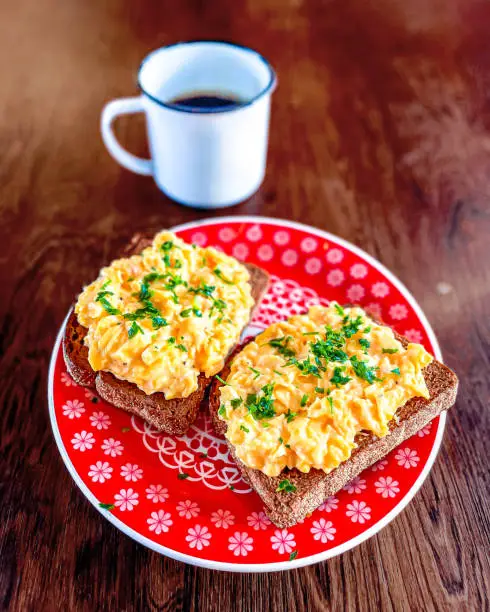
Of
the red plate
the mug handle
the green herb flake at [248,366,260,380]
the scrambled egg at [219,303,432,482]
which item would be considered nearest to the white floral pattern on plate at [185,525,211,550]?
the red plate

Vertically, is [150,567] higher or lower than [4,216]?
lower

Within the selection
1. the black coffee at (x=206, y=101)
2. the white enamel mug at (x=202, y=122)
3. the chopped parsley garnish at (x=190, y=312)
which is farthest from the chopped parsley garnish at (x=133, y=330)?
the black coffee at (x=206, y=101)

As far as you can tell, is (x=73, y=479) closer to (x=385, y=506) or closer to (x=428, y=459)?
(x=385, y=506)

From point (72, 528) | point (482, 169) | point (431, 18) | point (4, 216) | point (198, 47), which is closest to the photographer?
point (72, 528)

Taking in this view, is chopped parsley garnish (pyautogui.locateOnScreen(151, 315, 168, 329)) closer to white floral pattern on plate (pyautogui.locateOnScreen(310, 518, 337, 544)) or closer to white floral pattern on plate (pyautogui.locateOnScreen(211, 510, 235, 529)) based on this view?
white floral pattern on plate (pyautogui.locateOnScreen(211, 510, 235, 529))

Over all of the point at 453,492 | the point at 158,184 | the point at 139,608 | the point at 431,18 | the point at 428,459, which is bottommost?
the point at 139,608

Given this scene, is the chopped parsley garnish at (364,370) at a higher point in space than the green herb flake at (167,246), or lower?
lower

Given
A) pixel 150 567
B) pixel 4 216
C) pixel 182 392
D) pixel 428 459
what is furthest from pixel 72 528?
pixel 4 216

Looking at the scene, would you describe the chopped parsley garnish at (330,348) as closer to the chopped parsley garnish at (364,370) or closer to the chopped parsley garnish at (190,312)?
the chopped parsley garnish at (364,370)
